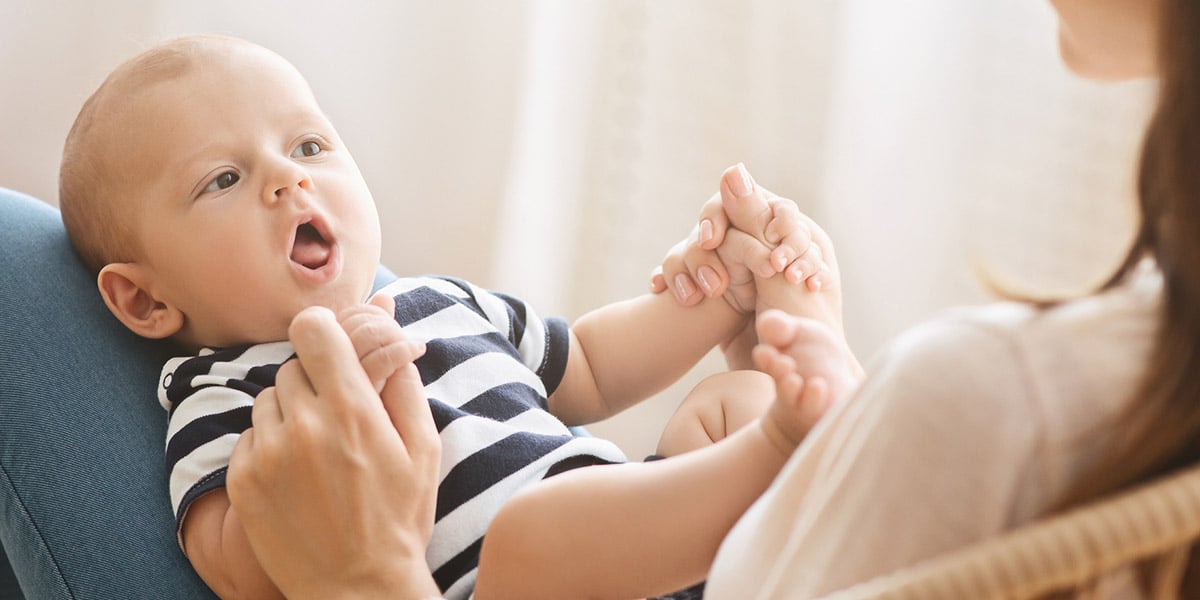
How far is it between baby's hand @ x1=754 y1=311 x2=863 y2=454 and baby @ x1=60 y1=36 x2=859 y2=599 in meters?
0.14

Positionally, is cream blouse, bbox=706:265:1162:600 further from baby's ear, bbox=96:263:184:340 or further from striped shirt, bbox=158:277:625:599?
baby's ear, bbox=96:263:184:340

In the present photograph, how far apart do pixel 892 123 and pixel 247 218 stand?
117cm

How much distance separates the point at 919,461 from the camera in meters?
0.50

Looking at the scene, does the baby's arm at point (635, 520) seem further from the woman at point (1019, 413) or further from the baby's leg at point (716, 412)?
the baby's leg at point (716, 412)

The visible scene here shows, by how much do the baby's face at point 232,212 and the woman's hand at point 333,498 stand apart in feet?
0.61

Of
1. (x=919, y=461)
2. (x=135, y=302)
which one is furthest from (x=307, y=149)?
(x=919, y=461)

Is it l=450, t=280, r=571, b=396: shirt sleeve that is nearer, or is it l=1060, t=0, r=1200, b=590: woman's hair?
l=1060, t=0, r=1200, b=590: woman's hair

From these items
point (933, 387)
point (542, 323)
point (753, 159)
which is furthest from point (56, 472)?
point (753, 159)

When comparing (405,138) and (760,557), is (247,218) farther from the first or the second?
(405,138)

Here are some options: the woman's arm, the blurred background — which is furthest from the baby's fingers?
the blurred background

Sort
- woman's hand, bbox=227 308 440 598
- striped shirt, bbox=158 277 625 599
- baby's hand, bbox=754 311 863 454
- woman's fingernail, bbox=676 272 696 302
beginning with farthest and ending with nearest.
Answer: woman's fingernail, bbox=676 272 696 302, striped shirt, bbox=158 277 625 599, woman's hand, bbox=227 308 440 598, baby's hand, bbox=754 311 863 454

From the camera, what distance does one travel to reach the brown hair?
1027mm

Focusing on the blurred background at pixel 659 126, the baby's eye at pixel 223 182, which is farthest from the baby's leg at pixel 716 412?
the blurred background at pixel 659 126

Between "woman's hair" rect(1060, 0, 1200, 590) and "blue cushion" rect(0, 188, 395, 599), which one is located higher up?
"woman's hair" rect(1060, 0, 1200, 590)
